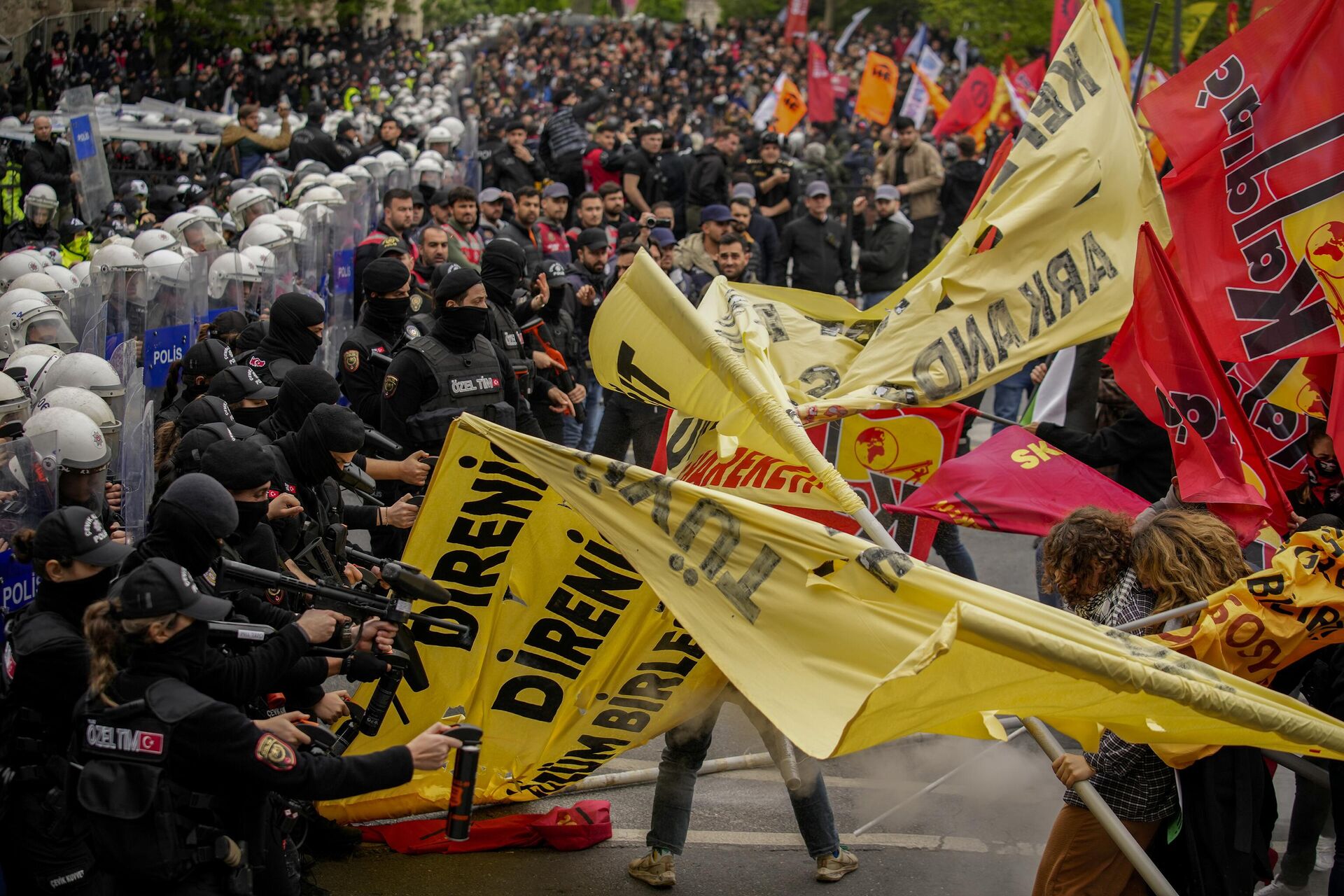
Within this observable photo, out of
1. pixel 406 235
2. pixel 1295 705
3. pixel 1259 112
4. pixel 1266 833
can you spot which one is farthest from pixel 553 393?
pixel 1295 705

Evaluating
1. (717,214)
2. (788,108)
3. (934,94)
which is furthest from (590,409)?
(934,94)

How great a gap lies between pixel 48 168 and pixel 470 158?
620 centimetres

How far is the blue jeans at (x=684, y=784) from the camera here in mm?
5188

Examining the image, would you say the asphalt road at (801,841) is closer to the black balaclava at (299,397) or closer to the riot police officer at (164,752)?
the riot police officer at (164,752)

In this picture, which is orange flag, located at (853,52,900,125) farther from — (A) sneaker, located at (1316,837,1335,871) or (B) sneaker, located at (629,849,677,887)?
(B) sneaker, located at (629,849,677,887)

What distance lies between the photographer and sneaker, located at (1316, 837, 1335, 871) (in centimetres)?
571

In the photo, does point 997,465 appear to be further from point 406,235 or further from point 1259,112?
point 406,235

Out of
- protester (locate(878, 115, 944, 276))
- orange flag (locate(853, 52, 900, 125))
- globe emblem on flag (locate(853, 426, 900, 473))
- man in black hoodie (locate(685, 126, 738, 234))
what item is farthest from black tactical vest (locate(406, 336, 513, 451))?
orange flag (locate(853, 52, 900, 125))

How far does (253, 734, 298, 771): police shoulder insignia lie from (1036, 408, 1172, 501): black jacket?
4.01m

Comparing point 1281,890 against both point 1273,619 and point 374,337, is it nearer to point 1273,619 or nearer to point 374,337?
point 1273,619

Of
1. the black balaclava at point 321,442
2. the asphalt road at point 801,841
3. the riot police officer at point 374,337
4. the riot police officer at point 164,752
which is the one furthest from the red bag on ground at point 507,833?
the riot police officer at point 374,337

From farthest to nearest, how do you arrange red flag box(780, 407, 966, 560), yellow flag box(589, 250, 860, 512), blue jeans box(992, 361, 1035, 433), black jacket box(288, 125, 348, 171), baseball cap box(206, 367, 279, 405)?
black jacket box(288, 125, 348, 171) < blue jeans box(992, 361, 1035, 433) < red flag box(780, 407, 966, 560) < baseball cap box(206, 367, 279, 405) < yellow flag box(589, 250, 860, 512)

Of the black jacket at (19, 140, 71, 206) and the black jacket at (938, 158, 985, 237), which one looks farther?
the black jacket at (938, 158, 985, 237)

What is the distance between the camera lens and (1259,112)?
5875mm
